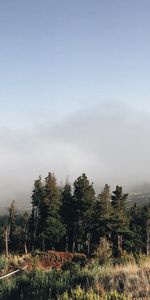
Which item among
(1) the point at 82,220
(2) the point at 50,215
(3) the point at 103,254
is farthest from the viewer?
(1) the point at 82,220

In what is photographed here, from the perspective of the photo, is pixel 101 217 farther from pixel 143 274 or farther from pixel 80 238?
pixel 143 274

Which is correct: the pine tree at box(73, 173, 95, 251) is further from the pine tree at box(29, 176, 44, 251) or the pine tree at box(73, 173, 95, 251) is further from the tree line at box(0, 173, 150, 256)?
the pine tree at box(29, 176, 44, 251)

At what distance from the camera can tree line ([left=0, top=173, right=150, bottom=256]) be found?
275ft

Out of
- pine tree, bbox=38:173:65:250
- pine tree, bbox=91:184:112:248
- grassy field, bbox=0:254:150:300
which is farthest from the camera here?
pine tree, bbox=38:173:65:250

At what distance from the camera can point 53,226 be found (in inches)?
3351

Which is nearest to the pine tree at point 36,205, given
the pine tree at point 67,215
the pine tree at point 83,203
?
the pine tree at point 67,215

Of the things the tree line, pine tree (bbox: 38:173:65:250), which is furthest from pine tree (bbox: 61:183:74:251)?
pine tree (bbox: 38:173:65:250)

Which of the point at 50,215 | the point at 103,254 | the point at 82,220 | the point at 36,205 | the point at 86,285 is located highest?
the point at 36,205

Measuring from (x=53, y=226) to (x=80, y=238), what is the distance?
8106mm

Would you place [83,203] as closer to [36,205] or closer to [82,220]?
[82,220]

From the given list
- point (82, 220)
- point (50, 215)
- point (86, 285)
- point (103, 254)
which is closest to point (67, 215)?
point (82, 220)

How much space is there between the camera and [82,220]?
88.3 metres

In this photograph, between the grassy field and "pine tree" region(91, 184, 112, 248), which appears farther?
"pine tree" region(91, 184, 112, 248)

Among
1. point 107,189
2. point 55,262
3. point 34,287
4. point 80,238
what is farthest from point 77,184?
point 34,287
